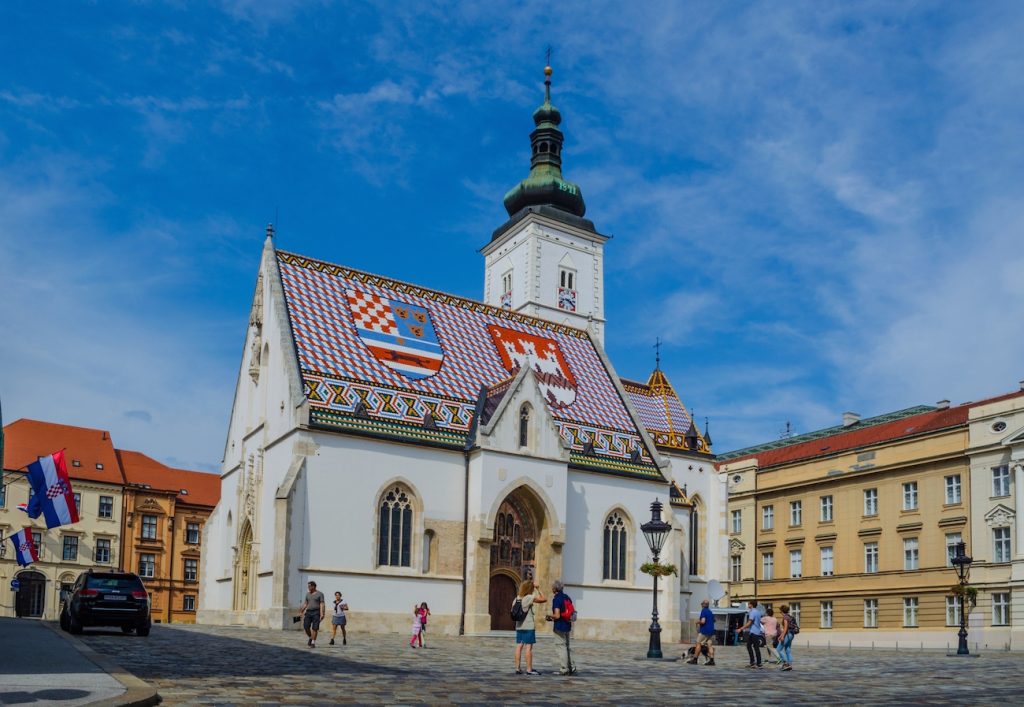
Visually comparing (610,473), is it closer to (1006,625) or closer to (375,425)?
(375,425)

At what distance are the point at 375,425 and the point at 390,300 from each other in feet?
23.1

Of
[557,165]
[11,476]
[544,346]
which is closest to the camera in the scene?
[544,346]

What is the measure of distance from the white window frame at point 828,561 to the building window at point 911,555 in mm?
4665

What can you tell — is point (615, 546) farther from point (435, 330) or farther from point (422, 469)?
point (435, 330)

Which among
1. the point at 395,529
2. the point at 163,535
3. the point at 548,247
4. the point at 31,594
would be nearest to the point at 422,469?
the point at 395,529

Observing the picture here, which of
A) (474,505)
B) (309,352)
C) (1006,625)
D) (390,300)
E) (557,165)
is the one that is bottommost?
(1006,625)

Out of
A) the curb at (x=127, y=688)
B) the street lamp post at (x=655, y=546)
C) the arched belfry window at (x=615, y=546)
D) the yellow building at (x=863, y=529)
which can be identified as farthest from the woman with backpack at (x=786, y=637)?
the yellow building at (x=863, y=529)

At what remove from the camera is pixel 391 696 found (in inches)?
503

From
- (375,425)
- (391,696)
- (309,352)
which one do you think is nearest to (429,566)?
(375,425)

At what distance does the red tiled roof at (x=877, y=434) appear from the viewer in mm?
51938

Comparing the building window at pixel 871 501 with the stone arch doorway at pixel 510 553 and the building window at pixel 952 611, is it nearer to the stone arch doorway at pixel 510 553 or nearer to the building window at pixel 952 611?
the building window at pixel 952 611

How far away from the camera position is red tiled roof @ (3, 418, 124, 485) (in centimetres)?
6638

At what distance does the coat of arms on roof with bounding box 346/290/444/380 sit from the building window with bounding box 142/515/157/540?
36152 mm

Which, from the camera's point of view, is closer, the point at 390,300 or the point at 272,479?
the point at 272,479
